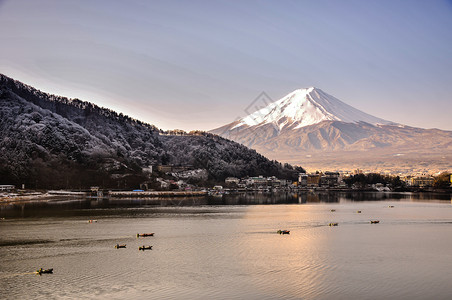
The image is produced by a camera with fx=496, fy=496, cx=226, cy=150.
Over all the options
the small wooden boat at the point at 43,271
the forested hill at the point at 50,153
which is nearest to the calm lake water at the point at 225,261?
the small wooden boat at the point at 43,271

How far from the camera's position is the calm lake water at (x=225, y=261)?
26.2 metres

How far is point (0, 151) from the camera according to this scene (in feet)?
456

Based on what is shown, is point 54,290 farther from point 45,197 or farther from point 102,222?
point 45,197

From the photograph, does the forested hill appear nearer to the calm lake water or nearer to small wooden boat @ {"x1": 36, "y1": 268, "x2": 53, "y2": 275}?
the calm lake water

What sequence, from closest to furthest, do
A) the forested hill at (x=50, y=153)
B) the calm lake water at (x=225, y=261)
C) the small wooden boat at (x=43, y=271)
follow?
the calm lake water at (x=225, y=261) < the small wooden boat at (x=43, y=271) < the forested hill at (x=50, y=153)

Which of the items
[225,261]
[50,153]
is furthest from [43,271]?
[50,153]

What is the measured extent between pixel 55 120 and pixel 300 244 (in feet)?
491

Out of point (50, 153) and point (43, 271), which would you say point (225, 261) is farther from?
point (50, 153)

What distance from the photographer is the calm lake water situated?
2623cm

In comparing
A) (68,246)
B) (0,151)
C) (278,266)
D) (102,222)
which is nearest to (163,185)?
(0,151)

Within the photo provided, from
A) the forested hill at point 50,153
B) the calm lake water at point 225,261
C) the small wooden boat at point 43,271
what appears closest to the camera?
the calm lake water at point 225,261

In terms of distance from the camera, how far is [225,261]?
3403 centimetres

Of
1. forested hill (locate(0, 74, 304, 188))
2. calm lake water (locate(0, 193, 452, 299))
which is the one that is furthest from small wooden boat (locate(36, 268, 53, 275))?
forested hill (locate(0, 74, 304, 188))

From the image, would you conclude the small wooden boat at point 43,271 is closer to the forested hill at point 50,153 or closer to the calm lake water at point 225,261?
the calm lake water at point 225,261
